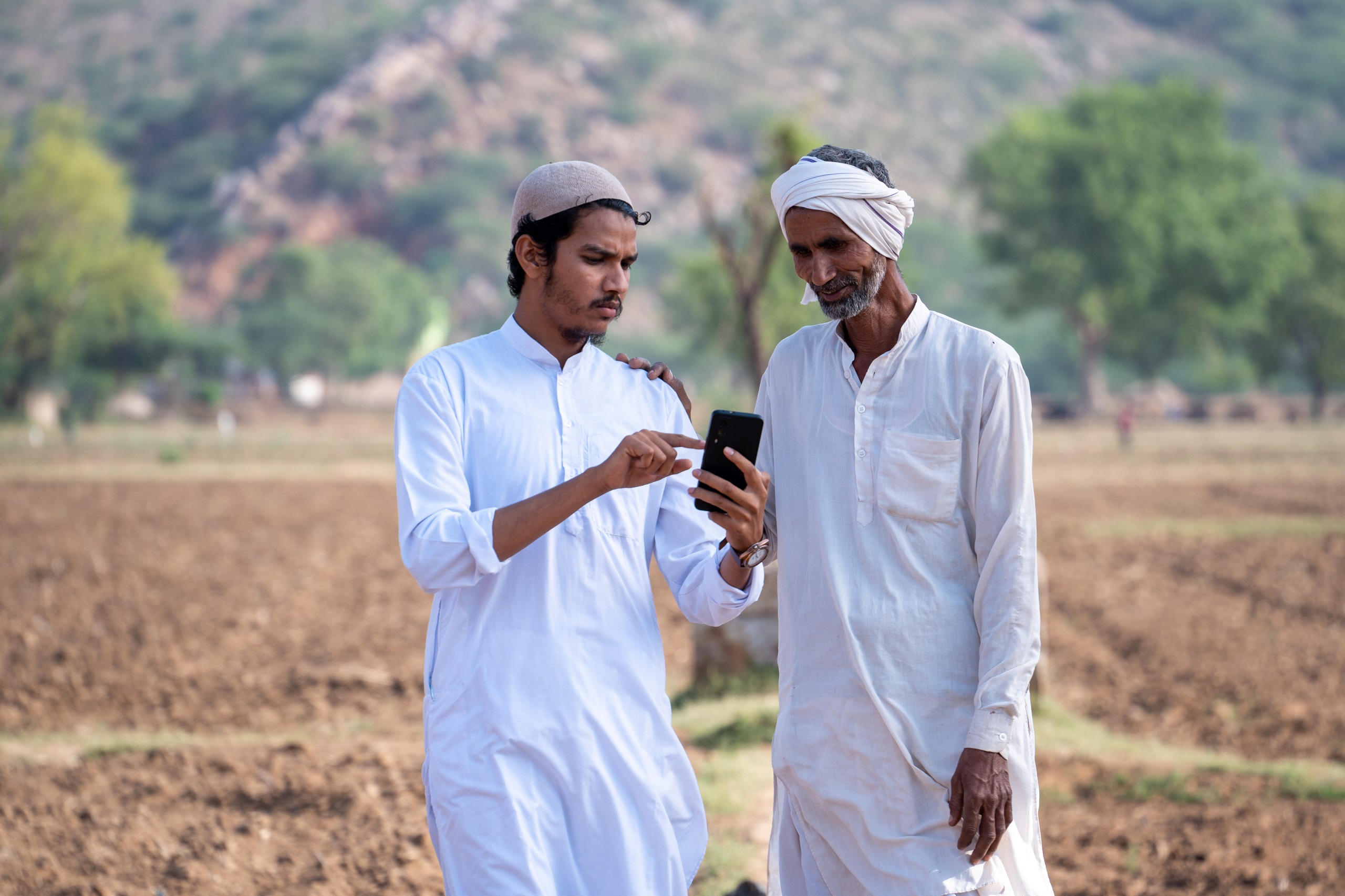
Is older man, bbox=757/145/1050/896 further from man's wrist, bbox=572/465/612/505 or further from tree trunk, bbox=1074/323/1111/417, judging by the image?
tree trunk, bbox=1074/323/1111/417

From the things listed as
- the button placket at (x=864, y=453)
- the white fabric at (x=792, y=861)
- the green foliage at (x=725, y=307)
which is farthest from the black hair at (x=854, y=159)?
the green foliage at (x=725, y=307)

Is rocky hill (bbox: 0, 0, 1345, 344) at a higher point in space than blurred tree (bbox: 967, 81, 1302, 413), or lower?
higher

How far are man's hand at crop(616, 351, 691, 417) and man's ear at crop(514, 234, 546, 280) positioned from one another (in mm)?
A: 278

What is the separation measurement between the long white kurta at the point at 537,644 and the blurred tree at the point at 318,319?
6772 centimetres

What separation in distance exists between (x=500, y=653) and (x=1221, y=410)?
6323 centimetres

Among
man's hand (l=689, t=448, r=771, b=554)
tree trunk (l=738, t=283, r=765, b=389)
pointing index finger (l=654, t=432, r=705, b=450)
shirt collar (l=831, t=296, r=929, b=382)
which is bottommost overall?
man's hand (l=689, t=448, r=771, b=554)

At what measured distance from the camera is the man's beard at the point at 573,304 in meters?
2.85

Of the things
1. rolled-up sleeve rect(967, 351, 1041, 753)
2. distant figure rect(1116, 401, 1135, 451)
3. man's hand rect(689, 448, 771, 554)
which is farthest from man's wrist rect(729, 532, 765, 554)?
distant figure rect(1116, 401, 1135, 451)

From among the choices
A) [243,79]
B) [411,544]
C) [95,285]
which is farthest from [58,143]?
[243,79]

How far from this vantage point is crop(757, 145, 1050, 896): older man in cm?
268

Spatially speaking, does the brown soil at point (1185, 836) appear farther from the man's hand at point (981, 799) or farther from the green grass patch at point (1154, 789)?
the man's hand at point (981, 799)

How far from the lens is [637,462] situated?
2.57 m

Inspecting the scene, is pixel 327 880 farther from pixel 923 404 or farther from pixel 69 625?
pixel 69 625

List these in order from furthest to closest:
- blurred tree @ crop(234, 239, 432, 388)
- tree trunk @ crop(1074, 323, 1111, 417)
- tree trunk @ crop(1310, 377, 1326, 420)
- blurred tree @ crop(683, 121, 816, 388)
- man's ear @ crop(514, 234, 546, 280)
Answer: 1. blurred tree @ crop(234, 239, 432, 388)
2. tree trunk @ crop(1074, 323, 1111, 417)
3. tree trunk @ crop(1310, 377, 1326, 420)
4. blurred tree @ crop(683, 121, 816, 388)
5. man's ear @ crop(514, 234, 546, 280)
